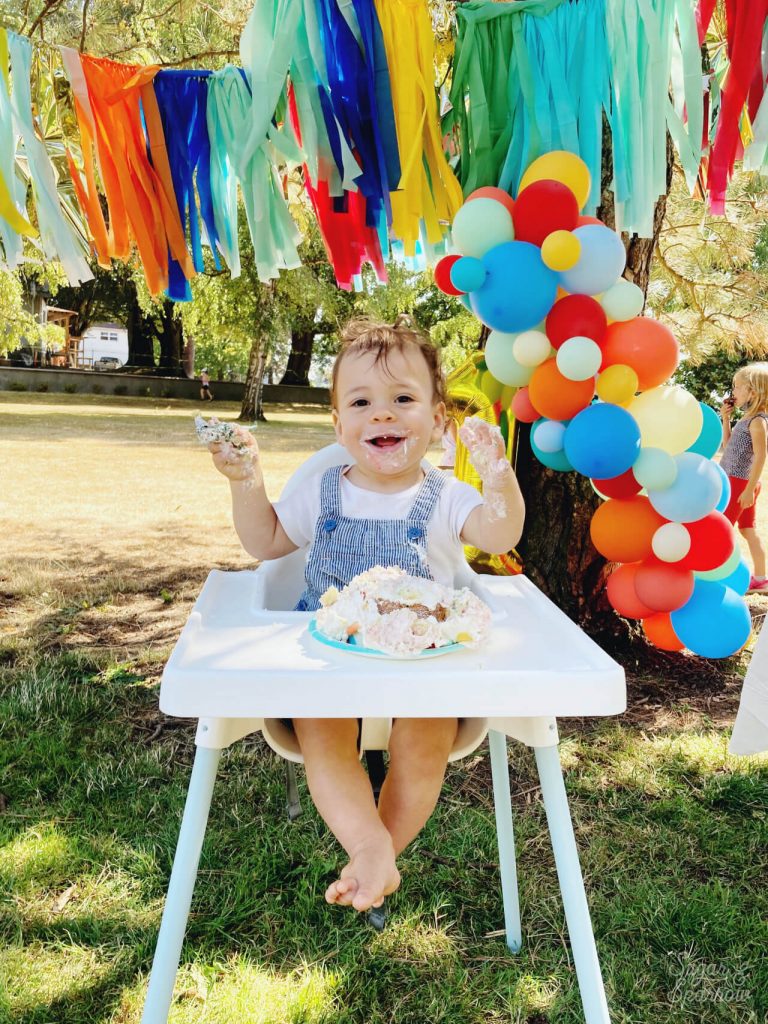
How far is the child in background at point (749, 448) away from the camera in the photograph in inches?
174

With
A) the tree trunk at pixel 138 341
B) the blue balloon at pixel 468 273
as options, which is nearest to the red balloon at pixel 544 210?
the blue balloon at pixel 468 273

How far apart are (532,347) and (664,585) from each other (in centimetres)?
60

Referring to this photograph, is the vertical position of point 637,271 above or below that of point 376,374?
above

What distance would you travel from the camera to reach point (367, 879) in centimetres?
120

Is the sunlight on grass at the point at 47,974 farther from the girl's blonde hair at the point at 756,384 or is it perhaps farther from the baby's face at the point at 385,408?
the girl's blonde hair at the point at 756,384

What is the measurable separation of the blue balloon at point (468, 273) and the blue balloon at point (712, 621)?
830mm

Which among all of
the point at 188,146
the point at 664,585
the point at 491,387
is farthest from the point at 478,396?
the point at 188,146

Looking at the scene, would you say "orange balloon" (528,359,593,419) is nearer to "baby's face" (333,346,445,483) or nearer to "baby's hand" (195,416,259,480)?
"baby's face" (333,346,445,483)

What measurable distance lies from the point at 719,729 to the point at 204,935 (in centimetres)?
170

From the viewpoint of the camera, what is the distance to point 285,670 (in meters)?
1.10

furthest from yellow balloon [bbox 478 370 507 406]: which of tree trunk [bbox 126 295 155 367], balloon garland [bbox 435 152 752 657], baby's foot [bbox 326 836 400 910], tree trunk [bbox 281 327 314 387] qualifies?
tree trunk [bbox 126 295 155 367]

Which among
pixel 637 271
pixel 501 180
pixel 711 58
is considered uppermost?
pixel 711 58

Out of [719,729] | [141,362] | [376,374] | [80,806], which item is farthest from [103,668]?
[141,362]

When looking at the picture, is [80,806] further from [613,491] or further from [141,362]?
[141,362]
